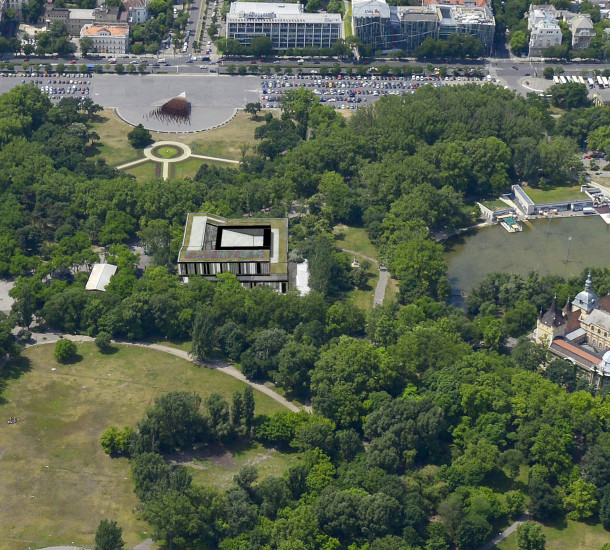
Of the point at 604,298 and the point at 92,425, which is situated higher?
the point at 604,298

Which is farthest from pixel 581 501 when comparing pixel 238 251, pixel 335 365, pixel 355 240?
pixel 355 240

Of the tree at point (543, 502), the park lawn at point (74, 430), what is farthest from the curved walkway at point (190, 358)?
the tree at point (543, 502)

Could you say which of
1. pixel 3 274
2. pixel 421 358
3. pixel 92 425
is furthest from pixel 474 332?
pixel 3 274

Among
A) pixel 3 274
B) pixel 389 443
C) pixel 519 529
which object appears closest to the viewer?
pixel 519 529

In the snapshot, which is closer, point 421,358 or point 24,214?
point 421,358

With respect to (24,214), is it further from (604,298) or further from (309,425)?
(604,298)

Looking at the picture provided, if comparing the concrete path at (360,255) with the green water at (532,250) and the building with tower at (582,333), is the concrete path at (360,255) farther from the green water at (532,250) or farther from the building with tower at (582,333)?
the building with tower at (582,333)

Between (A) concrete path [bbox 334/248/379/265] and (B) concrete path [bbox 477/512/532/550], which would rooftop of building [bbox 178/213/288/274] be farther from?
(B) concrete path [bbox 477/512/532/550]
